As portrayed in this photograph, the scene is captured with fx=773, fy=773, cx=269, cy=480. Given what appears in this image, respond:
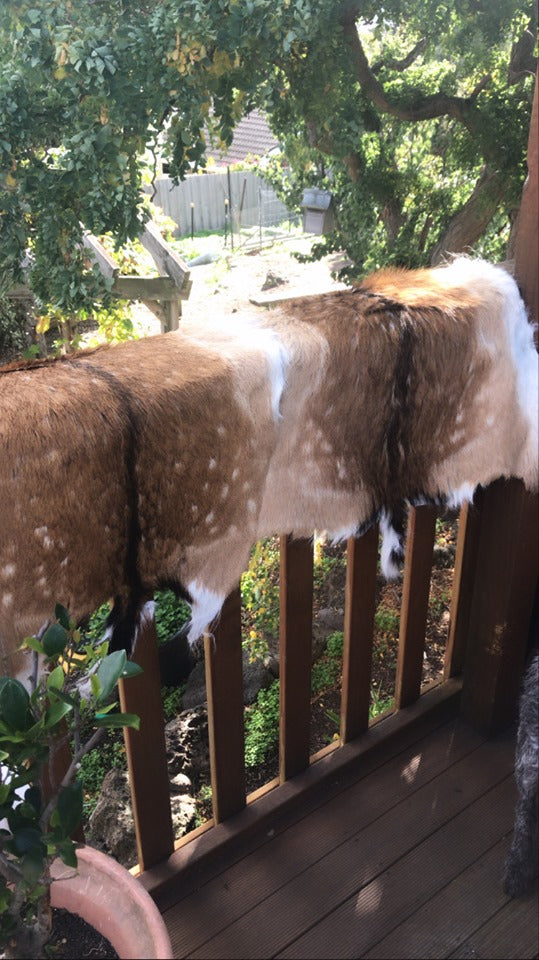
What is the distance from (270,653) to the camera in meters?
3.06

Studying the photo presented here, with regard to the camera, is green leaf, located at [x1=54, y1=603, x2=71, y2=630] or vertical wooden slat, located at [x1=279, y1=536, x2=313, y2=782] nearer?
Answer: green leaf, located at [x1=54, y1=603, x2=71, y2=630]

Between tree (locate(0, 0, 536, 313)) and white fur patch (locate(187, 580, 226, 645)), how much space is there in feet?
4.86

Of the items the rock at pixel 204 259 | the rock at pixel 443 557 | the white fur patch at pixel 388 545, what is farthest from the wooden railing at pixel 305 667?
the rock at pixel 204 259

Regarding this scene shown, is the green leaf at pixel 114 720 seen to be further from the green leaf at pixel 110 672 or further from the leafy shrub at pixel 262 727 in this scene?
the leafy shrub at pixel 262 727

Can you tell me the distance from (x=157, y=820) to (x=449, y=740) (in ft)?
2.21

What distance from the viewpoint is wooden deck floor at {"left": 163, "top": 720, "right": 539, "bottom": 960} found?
124 centimetres

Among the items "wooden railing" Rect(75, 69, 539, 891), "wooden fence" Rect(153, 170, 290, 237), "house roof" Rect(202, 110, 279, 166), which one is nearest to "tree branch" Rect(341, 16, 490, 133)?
"house roof" Rect(202, 110, 279, 166)

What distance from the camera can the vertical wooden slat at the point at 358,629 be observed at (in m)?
1.42

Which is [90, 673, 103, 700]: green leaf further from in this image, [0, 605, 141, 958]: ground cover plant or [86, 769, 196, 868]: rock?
[86, 769, 196, 868]: rock

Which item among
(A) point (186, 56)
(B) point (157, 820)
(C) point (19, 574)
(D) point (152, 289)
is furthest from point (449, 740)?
(D) point (152, 289)

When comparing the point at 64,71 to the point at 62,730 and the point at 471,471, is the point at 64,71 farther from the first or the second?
the point at 62,730

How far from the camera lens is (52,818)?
847mm

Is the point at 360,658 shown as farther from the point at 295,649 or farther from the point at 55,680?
the point at 55,680

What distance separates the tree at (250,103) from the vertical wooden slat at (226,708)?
4.69 ft
